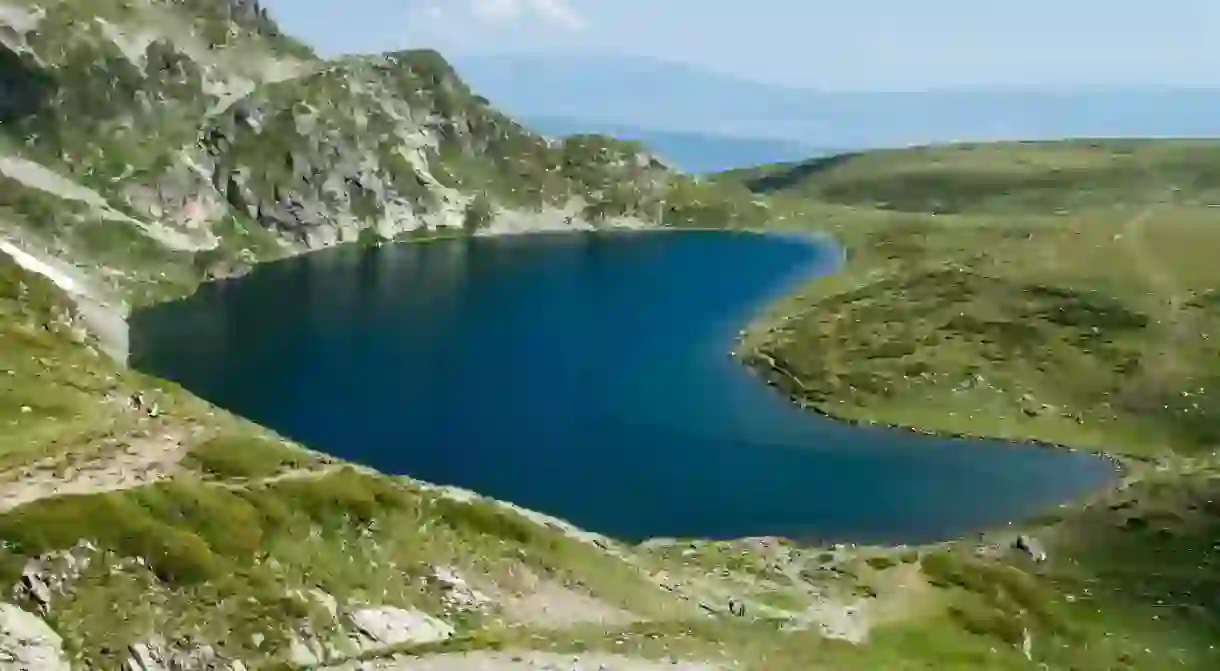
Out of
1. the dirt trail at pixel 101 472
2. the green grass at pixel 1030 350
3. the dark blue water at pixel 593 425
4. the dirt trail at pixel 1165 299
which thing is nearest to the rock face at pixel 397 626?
the dirt trail at pixel 101 472

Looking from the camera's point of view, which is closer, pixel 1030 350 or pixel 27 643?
pixel 27 643

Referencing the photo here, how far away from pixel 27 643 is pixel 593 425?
77.7m

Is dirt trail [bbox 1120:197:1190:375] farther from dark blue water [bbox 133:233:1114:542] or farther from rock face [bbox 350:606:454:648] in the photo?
rock face [bbox 350:606:454:648]

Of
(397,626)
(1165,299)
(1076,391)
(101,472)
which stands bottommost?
(1076,391)

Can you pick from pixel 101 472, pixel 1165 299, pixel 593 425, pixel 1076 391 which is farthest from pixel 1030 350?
pixel 101 472

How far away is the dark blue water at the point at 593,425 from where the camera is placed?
9394cm

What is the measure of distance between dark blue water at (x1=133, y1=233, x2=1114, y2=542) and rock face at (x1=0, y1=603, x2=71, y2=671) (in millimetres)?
51204

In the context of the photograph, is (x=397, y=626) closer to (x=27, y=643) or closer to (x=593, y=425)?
(x=27, y=643)

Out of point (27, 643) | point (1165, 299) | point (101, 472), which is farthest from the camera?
point (1165, 299)

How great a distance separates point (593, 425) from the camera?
11469cm

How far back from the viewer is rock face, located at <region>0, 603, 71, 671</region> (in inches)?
1522

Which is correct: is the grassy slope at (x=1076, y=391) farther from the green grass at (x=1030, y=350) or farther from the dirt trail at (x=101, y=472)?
the dirt trail at (x=101, y=472)

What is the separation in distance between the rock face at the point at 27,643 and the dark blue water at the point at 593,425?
51.2 m

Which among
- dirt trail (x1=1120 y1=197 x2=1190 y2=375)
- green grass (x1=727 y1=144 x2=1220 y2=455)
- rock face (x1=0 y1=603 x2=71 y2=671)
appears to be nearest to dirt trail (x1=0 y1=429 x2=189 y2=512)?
rock face (x1=0 y1=603 x2=71 y2=671)
